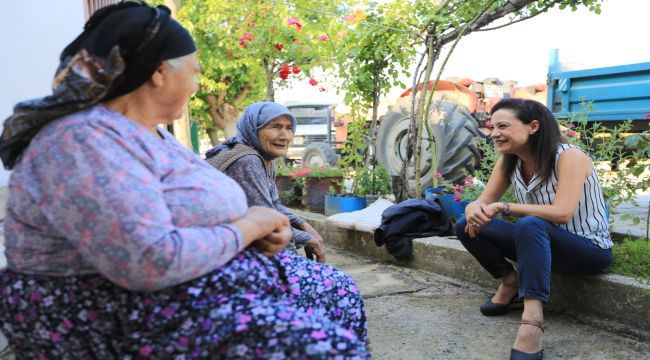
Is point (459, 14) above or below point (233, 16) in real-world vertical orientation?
below

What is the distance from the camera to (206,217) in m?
1.40

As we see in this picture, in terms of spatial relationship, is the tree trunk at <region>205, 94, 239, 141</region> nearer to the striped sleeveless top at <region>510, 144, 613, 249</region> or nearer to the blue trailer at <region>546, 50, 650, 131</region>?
the blue trailer at <region>546, 50, 650, 131</region>

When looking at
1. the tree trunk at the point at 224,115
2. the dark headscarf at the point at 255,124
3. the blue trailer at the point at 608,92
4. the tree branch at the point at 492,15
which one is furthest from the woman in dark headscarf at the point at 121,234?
the tree trunk at the point at 224,115

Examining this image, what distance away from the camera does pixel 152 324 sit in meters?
1.33

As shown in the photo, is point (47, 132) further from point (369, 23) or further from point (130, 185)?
point (369, 23)

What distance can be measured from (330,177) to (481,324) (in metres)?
3.51

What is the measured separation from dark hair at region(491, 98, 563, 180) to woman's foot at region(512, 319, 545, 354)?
2.49 ft

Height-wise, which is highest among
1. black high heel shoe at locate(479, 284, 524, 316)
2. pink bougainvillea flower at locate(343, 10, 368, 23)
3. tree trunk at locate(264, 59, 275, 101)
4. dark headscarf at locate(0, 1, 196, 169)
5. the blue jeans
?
pink bougainvillea flower at locate(343, 10, 368, 23)

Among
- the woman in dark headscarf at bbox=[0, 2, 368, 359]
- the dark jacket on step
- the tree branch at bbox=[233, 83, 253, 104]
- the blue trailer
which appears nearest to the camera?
the woman in dark headscarf at bbox=[0, 2, 368, 359]

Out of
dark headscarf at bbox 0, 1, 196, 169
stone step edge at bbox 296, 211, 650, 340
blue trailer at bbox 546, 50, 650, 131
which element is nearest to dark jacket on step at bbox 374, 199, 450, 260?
stone step edge at bbox 296, 211, 650, 340

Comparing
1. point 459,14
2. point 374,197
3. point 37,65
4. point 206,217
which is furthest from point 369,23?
point 206,217

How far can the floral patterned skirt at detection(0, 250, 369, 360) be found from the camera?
4.31 feet

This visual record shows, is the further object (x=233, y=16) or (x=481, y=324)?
(x=233, y=16)

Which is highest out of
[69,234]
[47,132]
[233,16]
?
[233,16]
